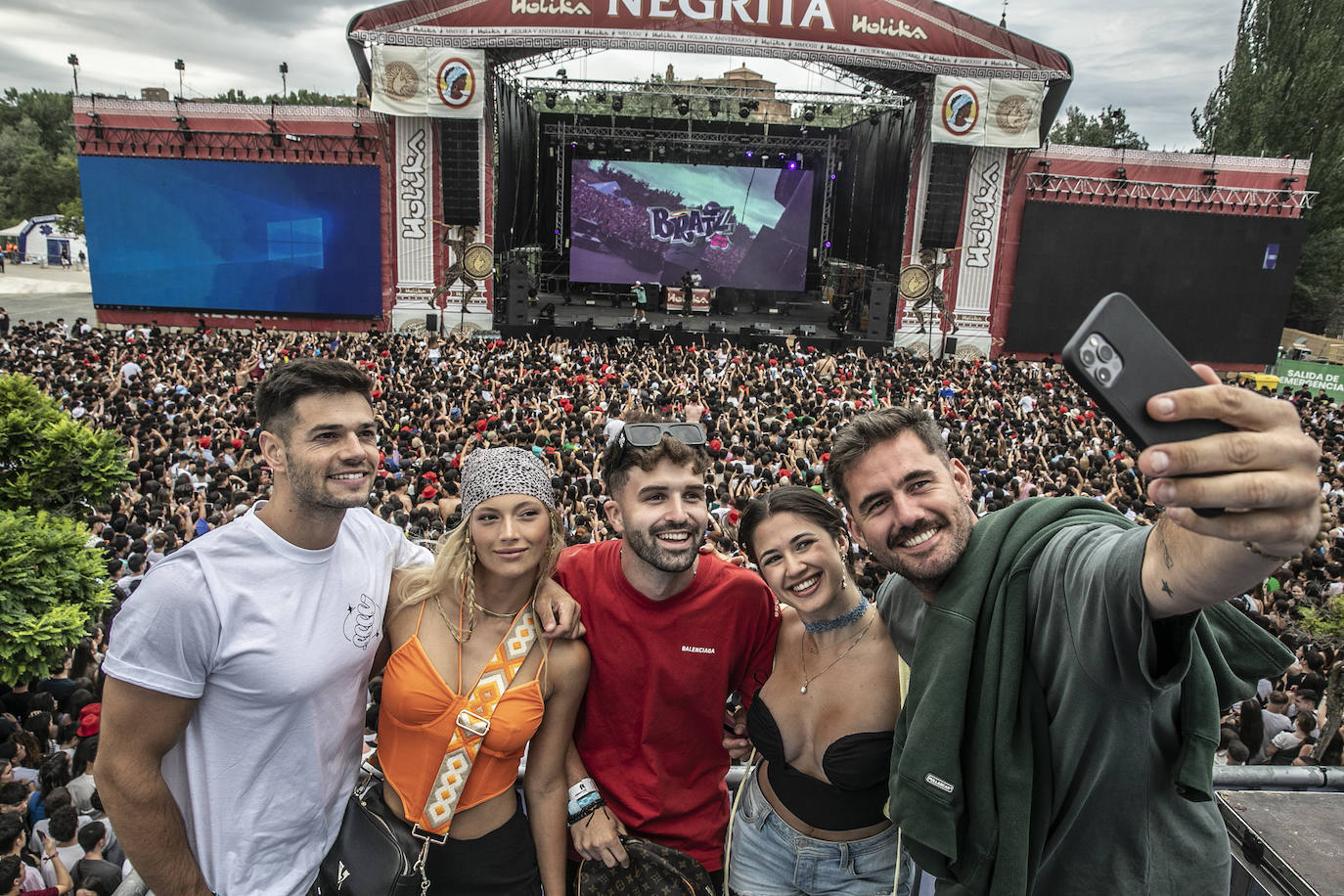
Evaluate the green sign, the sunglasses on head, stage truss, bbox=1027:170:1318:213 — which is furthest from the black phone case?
stage truss, bbox=1027:170:1318:213

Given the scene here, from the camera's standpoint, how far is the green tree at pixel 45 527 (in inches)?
195

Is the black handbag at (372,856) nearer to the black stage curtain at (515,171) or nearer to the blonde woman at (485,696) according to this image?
the blonde woman at (485,696)

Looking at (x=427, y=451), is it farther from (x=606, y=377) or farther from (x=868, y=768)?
(x=868, y=768)

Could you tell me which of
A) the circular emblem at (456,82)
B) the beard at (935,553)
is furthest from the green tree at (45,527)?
the circular emblem at (456,82)

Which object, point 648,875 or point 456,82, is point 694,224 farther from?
point 648,875

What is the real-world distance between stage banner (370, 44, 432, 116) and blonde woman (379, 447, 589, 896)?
2062cm

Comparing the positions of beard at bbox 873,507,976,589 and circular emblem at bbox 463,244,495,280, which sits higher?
circular emblem at bbox 463,244,495,280

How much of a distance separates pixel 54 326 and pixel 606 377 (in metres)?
12.9

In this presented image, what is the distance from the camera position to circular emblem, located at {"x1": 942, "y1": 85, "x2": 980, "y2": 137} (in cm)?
2025

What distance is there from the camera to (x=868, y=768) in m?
2.15

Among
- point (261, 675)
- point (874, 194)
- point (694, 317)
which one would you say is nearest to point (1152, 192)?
point (874, 194)

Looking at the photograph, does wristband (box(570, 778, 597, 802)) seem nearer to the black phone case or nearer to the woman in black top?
the woman in black top

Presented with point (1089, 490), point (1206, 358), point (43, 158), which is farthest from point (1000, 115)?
point (43, 158)

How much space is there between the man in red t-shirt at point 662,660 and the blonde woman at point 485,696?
4.9 inches
